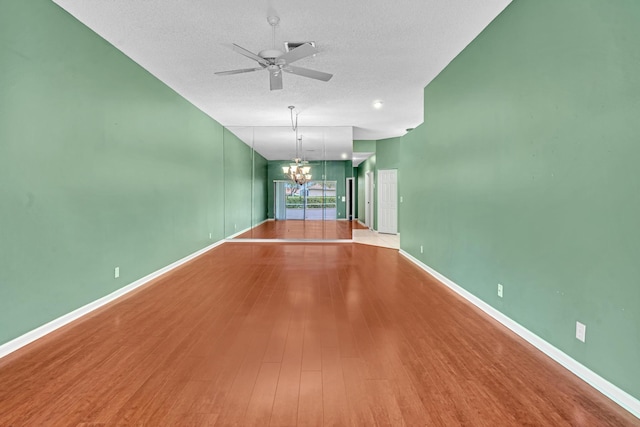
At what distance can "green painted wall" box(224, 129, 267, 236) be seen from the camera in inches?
338

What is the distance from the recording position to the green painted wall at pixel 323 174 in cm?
937

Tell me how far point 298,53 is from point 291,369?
2.89 meters

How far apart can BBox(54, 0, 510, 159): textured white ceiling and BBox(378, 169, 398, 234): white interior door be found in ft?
12.3

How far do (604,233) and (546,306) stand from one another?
0.79 metres

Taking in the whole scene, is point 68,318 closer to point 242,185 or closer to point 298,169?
point 242,185

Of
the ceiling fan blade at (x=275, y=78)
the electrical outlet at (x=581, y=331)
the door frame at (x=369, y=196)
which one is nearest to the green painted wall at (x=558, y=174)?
the electrical outlet at (x=581, y=331)

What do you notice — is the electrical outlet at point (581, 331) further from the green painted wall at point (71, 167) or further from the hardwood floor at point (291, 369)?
the green painted wall at point (71, 167)

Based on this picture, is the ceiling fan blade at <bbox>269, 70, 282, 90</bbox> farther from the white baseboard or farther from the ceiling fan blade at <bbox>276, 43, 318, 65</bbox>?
the white baseboard

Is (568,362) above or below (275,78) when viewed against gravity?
below

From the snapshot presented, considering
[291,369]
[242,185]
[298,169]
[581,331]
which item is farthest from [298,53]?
[242,185]

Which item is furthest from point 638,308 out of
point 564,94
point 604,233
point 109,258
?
point 109,258

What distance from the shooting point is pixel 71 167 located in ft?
10.5

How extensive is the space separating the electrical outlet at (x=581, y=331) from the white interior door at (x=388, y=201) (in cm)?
771

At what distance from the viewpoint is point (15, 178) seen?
2.61 meters
